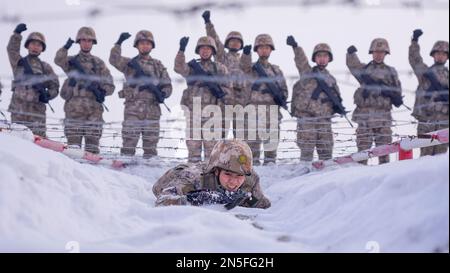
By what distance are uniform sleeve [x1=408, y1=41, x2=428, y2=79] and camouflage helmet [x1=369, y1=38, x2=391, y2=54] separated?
0.35 m

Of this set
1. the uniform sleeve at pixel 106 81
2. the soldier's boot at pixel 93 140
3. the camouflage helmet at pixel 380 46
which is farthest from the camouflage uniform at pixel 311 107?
the soldier's boot at pixel 93 140

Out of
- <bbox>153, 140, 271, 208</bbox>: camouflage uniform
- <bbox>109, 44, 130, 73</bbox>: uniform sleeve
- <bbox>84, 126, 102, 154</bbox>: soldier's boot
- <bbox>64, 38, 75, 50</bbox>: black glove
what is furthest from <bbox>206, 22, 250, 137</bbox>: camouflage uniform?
<bbox>153, 140, 271, 208</bbox>: camouflage uniform

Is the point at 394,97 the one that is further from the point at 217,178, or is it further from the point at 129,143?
the point at 217,178

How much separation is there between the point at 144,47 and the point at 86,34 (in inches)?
38.6

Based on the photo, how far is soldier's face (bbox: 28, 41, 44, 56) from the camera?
8.21 metres

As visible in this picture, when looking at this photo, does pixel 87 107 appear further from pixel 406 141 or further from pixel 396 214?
pixel 396 214

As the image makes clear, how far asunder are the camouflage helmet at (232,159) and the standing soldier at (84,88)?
4161mm

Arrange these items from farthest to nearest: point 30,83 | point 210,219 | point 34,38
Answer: point 34,38
point 30,83
point 210,219

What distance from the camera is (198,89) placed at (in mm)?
8312

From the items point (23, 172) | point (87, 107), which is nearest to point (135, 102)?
point (87, 107)

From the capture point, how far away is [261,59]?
8617mm

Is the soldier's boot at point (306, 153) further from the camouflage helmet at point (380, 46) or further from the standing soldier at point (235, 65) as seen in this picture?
the camouflage helmet at point (380, 46)

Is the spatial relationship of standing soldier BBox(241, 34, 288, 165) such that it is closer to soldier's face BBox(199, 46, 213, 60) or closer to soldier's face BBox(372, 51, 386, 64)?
soldier's face BBox(199, 46, 213, 60)

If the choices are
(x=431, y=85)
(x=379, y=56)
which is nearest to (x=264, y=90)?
(x=379, y=56)
